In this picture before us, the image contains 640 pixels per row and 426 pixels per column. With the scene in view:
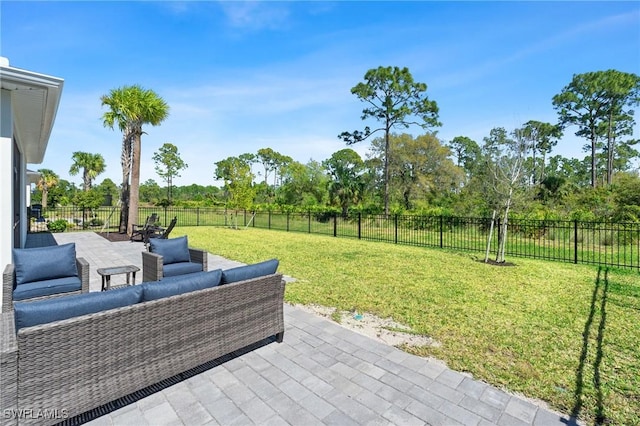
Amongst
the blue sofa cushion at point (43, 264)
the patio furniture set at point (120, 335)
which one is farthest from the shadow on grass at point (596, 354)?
the blue sofa cushion at point (43, 264)

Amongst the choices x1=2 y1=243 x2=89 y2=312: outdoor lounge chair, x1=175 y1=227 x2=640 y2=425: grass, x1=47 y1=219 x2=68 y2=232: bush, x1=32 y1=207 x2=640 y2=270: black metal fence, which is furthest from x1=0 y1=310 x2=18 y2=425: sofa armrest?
x1=47 y1=219 x2=68 y2=232: bush

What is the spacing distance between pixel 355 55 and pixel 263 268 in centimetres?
910

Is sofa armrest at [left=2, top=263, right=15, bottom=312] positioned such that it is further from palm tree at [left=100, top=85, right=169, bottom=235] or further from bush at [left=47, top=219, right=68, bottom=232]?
bush at [left=47, top=219, right=68, bottom=232]

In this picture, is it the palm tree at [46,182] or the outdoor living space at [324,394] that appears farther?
Answer: the palm tree at [46,182]

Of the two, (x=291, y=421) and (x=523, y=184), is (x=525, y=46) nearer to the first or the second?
(x=523, y=184)

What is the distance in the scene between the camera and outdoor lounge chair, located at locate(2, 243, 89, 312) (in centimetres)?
365

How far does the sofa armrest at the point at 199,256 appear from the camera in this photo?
5.36 metres

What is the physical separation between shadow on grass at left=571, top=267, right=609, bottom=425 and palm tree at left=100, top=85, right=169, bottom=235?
14153 millimetres

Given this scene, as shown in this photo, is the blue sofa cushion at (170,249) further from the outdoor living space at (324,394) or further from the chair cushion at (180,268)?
the outdoor living space at (324,394)

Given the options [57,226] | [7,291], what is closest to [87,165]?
[57,226]

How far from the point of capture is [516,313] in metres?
4.33

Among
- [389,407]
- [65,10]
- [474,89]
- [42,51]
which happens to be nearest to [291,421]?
[389,407]

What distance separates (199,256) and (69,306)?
11.5ft

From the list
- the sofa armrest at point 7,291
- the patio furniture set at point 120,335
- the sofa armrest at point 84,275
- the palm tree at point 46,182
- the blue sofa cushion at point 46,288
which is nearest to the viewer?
the patio furniture set at point 120,335
